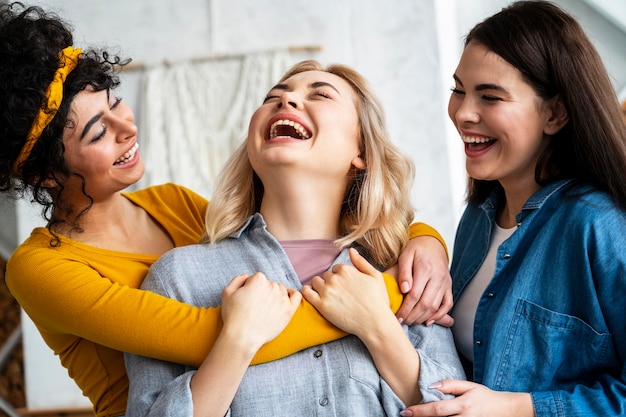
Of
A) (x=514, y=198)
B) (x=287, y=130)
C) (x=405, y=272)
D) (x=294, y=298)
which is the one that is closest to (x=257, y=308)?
(x=294, y=298)

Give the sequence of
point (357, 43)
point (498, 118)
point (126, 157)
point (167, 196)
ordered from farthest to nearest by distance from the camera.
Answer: point (357, 43) → point (167, 196) → point (126, 157) → point (498, 118)

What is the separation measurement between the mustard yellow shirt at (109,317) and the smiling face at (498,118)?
9.8 inches

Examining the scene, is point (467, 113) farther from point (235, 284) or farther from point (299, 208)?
point (235, 284)

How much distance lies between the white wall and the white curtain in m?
0.11

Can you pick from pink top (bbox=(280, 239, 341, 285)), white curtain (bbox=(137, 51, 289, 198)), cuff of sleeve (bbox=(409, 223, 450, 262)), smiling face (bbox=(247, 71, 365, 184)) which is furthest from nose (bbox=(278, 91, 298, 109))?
white curtain (bbox=(137, 51, 289, 198))

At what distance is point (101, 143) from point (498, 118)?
90 centimetres

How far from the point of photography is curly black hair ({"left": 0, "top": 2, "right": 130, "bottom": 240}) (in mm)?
1618

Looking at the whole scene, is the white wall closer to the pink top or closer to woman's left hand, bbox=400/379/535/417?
the pink top

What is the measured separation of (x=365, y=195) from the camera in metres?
1.79

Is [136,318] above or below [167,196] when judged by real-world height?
below

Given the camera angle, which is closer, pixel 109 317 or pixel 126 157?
pixel 109 317

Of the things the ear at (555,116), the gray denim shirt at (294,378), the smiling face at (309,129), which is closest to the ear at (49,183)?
the gray denim shirt at (294,378)

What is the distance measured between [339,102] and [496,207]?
18.8 inches

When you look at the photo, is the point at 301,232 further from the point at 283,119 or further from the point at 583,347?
the point at 583,347
